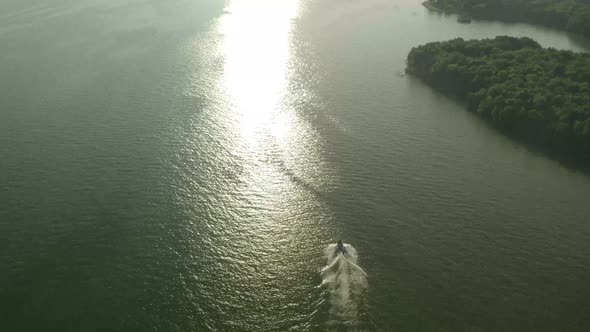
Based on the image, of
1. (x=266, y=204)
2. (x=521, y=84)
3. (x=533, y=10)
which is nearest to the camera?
(x=266, y=204)

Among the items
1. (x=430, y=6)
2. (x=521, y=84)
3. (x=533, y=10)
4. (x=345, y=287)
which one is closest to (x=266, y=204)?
(x=345, y=287)

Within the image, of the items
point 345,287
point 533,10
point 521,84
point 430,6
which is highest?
point 533,10

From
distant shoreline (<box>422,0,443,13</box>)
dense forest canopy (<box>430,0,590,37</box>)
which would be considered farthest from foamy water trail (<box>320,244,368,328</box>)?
distant shoreline (<box>422,0,443,13</box>)

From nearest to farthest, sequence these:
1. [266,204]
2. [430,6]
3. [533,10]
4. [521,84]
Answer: [266,204], [521,84], [533,10], [430,6]

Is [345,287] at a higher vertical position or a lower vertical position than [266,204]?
lower

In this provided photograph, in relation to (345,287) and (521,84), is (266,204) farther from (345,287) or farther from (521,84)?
(521,84)

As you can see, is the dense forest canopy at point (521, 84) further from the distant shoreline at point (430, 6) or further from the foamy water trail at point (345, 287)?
the distant shoreline at point (430, 6)

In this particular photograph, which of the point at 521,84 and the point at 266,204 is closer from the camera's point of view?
the point at 266,204
